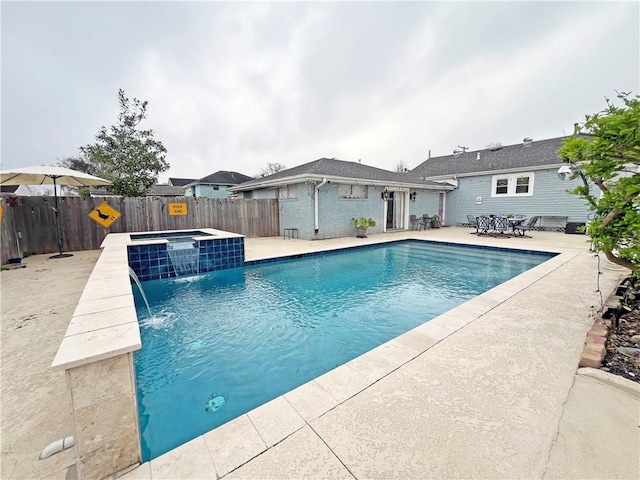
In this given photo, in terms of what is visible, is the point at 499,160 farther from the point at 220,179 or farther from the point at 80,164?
the point at 80,164

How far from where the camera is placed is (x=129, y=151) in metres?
13.3

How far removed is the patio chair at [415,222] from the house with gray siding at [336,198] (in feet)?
0.76

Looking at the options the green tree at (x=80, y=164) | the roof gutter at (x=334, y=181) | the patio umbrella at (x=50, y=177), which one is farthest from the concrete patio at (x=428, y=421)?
the green tree at (x=80, y=164)

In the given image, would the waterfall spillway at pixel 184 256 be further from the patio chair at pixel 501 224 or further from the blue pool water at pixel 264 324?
the patio chair at pixel 501 224

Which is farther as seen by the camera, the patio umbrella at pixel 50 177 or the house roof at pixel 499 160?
the house roof at pixel 499 160

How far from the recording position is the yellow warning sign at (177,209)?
10.3 m

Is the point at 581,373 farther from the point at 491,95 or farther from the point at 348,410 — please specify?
the point at 491,95

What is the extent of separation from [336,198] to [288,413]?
10.1m

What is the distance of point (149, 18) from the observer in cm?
798

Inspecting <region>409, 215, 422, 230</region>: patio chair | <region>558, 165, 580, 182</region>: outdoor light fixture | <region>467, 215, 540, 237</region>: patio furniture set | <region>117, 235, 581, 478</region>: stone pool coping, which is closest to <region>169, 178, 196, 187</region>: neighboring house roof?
<region>409, 215, 422, 230</region>: patio chair

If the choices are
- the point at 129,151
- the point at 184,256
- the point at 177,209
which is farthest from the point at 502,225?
the point at 129,151

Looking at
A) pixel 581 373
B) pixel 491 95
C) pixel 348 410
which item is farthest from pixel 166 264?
pixel 491 95

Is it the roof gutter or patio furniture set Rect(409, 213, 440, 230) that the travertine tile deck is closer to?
the roof gutter

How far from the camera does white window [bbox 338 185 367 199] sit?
38.5 feet
